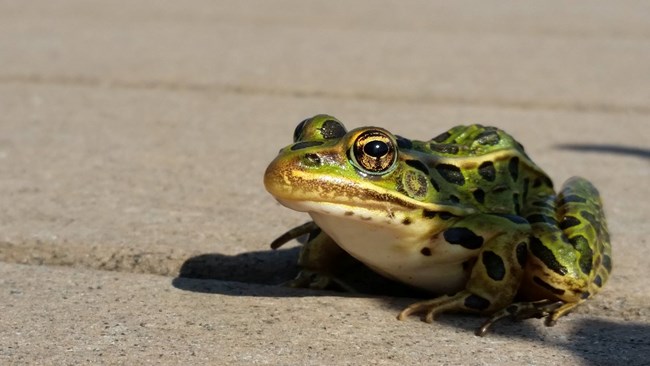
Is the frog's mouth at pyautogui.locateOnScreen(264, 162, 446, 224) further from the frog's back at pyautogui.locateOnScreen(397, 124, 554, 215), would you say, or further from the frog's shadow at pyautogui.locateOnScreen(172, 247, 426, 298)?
the frog's shadow at pyautogui.locateOnScreen(172, 247, 426, 298)

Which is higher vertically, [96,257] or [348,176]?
[348,176]

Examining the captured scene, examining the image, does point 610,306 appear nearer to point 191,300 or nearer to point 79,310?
point 191,300

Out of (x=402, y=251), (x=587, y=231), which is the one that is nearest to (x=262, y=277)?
(x=402, y=251)

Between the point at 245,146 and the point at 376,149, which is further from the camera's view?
the point at 245,146

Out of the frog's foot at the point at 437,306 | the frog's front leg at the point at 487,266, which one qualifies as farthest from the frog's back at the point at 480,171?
the frog's foot at the point at 437,306

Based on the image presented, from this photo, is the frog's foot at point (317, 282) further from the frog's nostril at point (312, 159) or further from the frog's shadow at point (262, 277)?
the frog's nostril at point (312, 159)

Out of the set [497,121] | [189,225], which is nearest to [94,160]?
[189,225]

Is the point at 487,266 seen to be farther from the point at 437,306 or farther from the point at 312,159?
the point at 312,159

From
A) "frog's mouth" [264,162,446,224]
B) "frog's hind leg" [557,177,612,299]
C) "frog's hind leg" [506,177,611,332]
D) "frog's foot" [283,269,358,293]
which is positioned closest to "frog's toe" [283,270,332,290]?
"frog's foot" [283,269,358,293]
